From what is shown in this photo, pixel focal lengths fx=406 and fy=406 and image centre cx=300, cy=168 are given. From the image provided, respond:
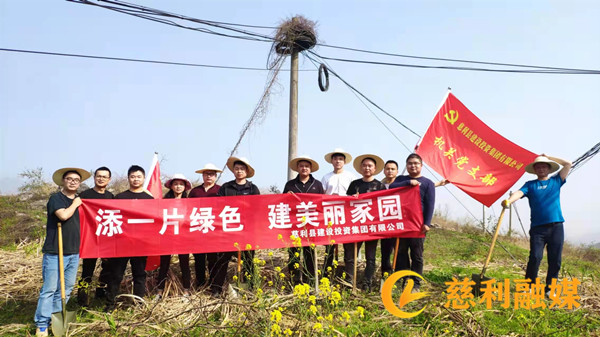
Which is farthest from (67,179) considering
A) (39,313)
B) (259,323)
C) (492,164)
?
(492,164)

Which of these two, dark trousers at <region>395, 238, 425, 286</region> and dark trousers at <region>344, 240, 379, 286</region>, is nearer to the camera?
dark trousers at <region>395, 238, 425, 286</region>

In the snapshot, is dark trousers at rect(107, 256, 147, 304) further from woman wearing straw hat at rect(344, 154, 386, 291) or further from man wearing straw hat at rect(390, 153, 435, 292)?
man wearing straw hat at rect(390, 153, 435, 292)

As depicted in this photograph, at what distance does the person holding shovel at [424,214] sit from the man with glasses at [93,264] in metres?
4.15

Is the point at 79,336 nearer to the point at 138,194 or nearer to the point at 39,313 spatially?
the point at 39,313

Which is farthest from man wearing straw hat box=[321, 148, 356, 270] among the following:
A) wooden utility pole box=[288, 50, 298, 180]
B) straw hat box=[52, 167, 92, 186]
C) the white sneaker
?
the white sneaker

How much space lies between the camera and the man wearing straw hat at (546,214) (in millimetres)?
5598

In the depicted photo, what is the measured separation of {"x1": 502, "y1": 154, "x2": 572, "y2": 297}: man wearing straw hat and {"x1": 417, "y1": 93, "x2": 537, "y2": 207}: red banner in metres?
0.63

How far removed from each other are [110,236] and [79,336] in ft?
4.25

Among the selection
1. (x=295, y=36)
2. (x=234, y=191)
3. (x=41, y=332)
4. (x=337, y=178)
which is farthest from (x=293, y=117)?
(x=41, y=332)

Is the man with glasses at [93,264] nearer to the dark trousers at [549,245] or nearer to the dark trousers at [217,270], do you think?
the dark trousers at [217,270]

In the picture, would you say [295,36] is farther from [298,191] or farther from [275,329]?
[275,329]

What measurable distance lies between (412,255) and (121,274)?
409 centimetres

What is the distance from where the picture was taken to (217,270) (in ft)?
19.5

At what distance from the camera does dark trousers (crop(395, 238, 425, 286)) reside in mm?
5797
